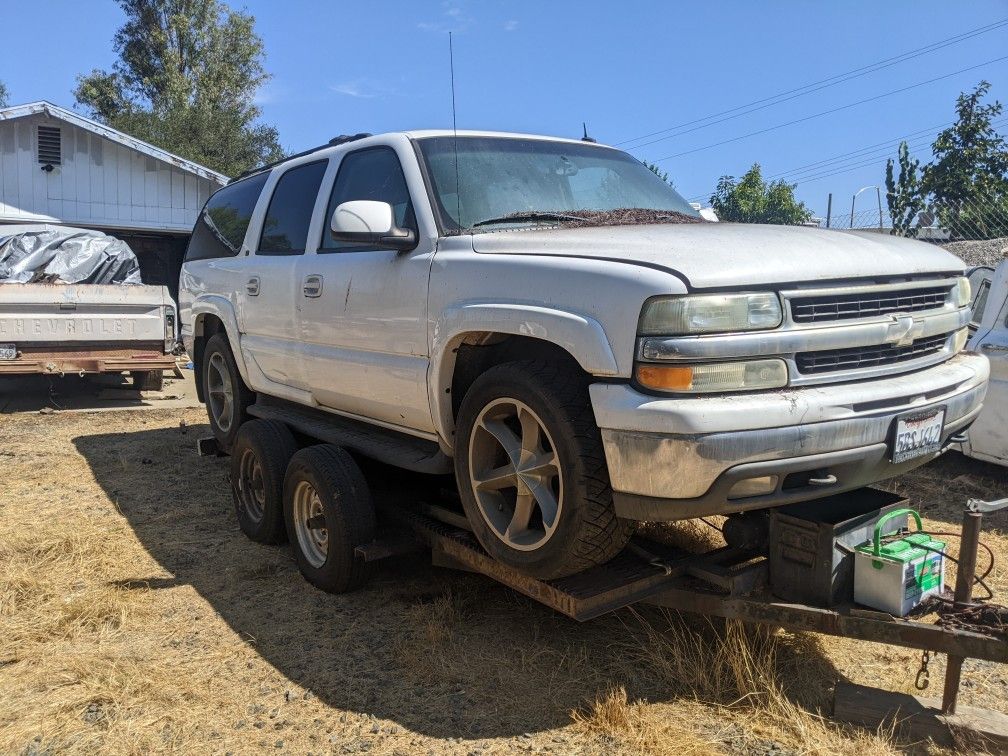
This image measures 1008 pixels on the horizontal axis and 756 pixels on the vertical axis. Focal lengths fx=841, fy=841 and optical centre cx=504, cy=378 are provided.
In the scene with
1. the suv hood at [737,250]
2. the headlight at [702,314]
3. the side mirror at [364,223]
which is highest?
the side mirror at [364,223]

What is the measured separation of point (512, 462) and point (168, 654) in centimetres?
179

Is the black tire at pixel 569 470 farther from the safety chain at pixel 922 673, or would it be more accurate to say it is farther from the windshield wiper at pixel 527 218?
the safety chain at pixel 922 673

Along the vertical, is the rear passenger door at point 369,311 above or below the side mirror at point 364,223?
below

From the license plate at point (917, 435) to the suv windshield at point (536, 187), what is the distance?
143 cm

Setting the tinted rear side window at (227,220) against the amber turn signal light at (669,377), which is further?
the tinted rear side window at (227,220)

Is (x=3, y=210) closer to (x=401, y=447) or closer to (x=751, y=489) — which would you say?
(x=401, y=447)

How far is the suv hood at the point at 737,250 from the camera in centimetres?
270

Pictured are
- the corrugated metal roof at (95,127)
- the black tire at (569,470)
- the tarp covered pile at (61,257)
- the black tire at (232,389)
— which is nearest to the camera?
the black tire at (569,470)

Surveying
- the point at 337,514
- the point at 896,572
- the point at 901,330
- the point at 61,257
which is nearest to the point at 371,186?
the point at 337,514

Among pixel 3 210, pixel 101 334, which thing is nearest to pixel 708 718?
→ pixel 101 334

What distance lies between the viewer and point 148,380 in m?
11.3

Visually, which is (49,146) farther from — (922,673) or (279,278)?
(922,673)

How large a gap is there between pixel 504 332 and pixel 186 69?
35548mm

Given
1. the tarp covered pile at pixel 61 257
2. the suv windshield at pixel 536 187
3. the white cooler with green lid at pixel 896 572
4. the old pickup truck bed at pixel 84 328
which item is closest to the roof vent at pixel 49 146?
the tarp covered pile at pixel 61 257
